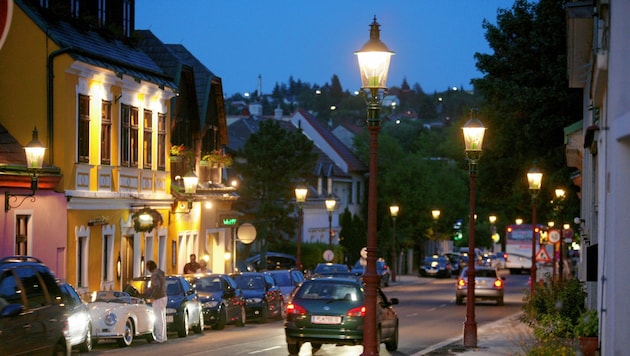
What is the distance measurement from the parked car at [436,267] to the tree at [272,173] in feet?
97.2

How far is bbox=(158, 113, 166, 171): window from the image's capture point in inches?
1687

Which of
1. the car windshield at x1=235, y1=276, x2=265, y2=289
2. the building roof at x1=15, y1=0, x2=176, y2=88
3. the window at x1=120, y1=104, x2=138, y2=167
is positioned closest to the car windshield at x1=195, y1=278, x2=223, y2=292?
the car windshield at x1=235, y1=276, x2=265, y2=289

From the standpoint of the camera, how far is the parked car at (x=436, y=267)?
291 feet

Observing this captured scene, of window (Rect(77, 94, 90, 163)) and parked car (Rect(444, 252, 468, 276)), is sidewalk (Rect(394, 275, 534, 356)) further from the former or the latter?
parked car (Rect(444, 252, 468, 276))

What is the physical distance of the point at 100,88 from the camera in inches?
1421

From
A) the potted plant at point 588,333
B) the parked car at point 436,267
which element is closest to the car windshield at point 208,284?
the potted plant at point 588,333

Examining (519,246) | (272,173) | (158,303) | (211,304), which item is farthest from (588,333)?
(519,246)

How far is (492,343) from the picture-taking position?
88.8ft

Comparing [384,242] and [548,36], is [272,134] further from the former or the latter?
[384,242]

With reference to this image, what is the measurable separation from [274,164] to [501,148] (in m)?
15.9

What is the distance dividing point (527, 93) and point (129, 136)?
15063 mm

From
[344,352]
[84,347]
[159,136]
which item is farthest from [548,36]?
[84,347]

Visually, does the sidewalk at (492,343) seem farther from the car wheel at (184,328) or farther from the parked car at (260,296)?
the parked car at (260,296)

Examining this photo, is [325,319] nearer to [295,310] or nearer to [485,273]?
[295,310]
